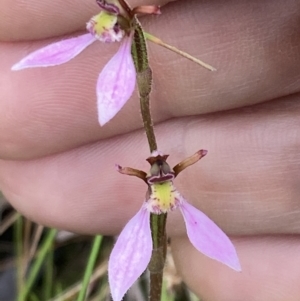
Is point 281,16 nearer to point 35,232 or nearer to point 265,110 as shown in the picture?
point 265,110

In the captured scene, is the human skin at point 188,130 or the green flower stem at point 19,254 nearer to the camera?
the human skin at point 188,130

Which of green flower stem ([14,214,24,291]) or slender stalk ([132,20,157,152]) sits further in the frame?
green flower stem ([14,214,24,291])

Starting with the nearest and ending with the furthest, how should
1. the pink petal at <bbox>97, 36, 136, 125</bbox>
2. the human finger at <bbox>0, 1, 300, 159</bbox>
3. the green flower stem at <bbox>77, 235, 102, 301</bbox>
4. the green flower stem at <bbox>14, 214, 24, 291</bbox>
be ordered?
1. the pink petal at <bbox>97, 36, 136, 125</bbox>
2. the human finger at <bbox>0, 1, 300, 159</bbox>
3. the green flower stem at <bbox>77, 235, 102, 301</bbox>
4. the green flower stem at <bbox>14, 214, 24, 291</bbox>

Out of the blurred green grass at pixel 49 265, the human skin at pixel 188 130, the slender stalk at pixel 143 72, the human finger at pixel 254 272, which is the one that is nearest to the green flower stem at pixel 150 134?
the slender stalk at pixel 143 72

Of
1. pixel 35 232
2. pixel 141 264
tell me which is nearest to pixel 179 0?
pixel 141 264

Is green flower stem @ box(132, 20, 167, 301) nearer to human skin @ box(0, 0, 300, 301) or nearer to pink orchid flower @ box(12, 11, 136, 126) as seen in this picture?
pink orchid flower @ box(12, 11, 136, 126)

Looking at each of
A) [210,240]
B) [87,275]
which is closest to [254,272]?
[87,275]

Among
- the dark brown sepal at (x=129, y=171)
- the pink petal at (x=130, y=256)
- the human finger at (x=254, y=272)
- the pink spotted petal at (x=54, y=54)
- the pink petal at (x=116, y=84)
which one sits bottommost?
the human finger at (x=254, y=272)

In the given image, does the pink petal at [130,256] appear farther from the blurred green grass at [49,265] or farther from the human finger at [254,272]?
the blurred green grass at [49,265]

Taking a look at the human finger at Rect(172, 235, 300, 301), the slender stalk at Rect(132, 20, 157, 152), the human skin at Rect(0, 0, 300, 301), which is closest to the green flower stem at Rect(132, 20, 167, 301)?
the slender stalk at Rect(132, 20, 157, 152)
